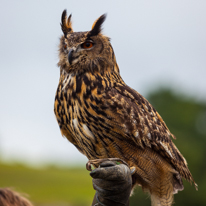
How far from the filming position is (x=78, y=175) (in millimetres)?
15555

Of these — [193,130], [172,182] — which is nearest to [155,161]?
[172,182]

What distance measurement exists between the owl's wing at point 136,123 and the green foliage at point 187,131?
24.4ft

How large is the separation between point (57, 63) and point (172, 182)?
1.52 meters

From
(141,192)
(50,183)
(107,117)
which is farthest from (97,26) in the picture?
(50,183)

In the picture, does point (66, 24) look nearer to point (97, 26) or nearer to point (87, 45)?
point (97, 26)

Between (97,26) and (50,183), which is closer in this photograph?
(97,26)

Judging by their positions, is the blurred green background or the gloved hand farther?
the blurred green background

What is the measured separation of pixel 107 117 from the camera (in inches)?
134

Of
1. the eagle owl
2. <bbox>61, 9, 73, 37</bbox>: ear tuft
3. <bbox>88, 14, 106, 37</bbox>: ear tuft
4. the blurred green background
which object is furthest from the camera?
the blurred green background

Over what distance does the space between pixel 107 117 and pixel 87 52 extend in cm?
67

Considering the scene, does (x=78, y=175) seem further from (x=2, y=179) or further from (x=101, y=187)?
(x=101, y=187)

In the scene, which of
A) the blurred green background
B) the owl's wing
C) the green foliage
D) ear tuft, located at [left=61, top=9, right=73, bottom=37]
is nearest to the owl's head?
ear tuft, located at [left=61, top=9, right=73, bottom=37]

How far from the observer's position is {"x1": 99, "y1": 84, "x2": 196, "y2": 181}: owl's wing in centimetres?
344

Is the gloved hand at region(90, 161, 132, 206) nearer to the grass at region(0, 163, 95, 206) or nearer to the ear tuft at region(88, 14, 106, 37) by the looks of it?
the ear tuft at region(88, 14, 106, 37)
